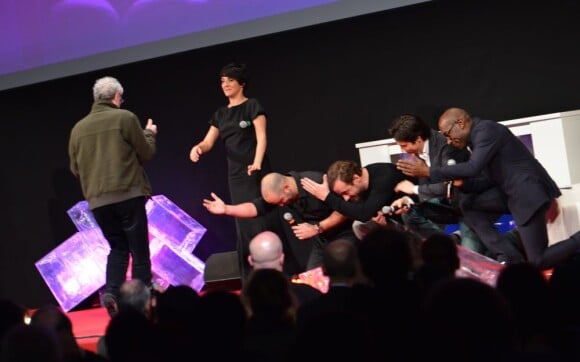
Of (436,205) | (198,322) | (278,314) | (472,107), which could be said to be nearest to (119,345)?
(198,322)

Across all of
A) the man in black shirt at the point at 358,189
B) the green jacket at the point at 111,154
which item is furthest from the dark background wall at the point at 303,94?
the green jacket at the point at 111,154

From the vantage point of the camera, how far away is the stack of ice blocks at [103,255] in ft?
→ 19.5

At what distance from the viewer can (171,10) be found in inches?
238

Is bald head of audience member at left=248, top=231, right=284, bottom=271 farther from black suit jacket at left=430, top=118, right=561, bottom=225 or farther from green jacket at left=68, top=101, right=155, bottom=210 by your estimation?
black suit jacket at left=430, top=118, right=561, bottom=225

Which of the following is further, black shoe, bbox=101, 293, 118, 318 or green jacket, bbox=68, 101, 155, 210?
green jacket, bbox=68, 101, 155, 210

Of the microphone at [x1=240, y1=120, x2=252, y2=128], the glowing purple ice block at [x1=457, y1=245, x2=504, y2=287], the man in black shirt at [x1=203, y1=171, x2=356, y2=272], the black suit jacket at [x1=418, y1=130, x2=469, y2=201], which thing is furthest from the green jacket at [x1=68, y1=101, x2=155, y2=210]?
the glowing purple ice block at [x1=457, y1=245, x2=504, y2=287]

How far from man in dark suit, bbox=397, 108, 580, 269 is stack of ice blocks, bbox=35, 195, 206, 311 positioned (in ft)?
6.23

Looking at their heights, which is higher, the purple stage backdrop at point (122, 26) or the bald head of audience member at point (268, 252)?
the purple stage backdrop at point (122, 26)

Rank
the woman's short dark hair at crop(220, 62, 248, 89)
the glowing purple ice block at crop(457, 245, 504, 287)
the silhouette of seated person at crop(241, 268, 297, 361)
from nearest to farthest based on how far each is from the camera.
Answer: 1. the silhouette of seated person at crop(241, 268, 297, 361)
2. the glowing purple ice block at crop(457, 245, 504, 287)
3. the woman's short dark hair at crop(220, 62, 248, 89)

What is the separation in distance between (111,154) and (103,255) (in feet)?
5.77

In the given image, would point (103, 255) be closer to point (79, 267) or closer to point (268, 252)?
point (79, 267)

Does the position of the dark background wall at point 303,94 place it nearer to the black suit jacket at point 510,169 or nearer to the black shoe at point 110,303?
the black suit jacket at point 510,169

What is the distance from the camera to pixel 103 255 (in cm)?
614

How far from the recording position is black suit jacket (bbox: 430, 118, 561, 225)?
4.50 metres
